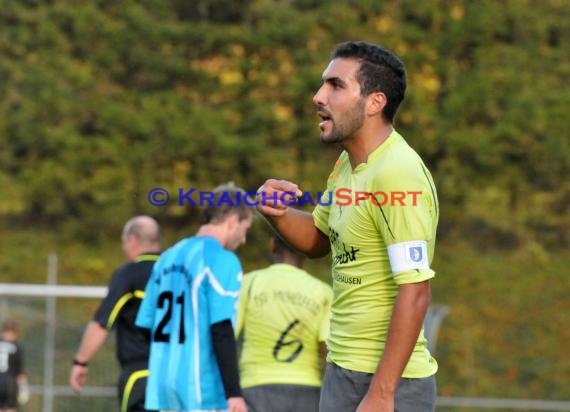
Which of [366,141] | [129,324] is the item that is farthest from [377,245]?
[129,324]

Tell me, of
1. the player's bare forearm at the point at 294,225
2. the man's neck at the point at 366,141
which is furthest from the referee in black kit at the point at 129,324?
the man's neck at the point at 366,141

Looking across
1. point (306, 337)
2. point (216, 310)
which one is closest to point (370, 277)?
point (216, 310)

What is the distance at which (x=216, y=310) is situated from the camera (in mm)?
6273

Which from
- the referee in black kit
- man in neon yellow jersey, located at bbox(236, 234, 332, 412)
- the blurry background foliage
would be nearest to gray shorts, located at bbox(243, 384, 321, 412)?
man in neon yellow jersey, located at bbox(236, 234, 332, 412)

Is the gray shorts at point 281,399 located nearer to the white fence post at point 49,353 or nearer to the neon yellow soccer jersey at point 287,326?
the neon yellow soccer jersey at point 287,326

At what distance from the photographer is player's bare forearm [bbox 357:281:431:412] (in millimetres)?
3656

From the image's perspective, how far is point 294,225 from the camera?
4363 millimetres

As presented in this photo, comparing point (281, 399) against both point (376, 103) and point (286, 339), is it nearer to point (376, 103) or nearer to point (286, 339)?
point (286, 339)

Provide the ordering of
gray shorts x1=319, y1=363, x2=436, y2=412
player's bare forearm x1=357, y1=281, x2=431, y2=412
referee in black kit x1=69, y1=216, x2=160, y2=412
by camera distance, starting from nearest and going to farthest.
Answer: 1. player's bare forearm x1=357, y1=281, x2=431, y2=412
2. gray shorts x1=319, y1=363, x2=436, y2=412
3. referee in black kit x1=69, y1=216, x2=160, y2=412

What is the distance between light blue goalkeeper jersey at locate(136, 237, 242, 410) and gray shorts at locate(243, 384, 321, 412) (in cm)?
83

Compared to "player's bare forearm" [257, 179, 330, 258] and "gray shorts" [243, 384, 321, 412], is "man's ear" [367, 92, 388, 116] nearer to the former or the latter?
"player's bare forearm" [257, 179, 330, 258]

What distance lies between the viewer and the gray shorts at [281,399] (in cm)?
714

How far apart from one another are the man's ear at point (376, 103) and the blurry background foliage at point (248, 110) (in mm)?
16830

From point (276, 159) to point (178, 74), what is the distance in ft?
8.47
